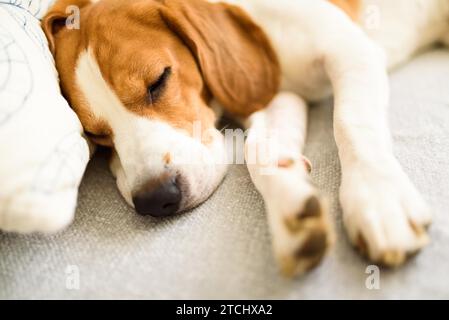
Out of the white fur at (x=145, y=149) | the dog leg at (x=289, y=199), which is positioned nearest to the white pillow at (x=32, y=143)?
the white fur at (x=145, y=149)

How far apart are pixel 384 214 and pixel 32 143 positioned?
0.66m

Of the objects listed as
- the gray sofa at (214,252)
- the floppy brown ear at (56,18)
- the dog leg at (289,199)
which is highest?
the floppy brown ear at (56,18)

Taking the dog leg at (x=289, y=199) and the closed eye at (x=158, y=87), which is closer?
the dog leg at (x=289, y=199)

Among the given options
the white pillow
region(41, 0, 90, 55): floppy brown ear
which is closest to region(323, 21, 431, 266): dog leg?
the white pillow

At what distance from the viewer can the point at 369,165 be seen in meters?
0.94

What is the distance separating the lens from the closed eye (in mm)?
1176

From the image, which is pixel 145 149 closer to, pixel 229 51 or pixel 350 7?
pixel 229 51

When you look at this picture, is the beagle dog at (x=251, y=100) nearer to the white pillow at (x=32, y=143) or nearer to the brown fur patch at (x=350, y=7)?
the brown fur patch at (x=350, y=7)

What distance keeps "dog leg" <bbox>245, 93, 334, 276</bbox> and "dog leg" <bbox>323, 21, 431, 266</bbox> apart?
0.28ft

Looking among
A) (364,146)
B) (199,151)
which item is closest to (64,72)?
(199,151)

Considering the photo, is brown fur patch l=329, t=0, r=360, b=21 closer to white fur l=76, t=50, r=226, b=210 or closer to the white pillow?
white fur l=76, t=50, r=226, b=210

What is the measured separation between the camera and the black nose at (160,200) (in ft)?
3.22

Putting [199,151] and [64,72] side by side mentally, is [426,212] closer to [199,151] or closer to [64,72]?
[199,151]

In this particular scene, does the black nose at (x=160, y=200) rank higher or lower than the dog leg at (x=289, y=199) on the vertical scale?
lower
